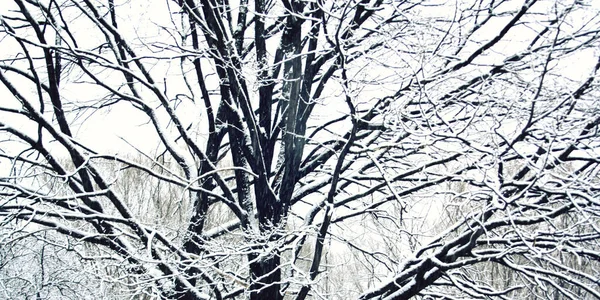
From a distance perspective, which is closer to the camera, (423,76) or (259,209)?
(423,76)

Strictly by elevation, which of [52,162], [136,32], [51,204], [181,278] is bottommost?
[181,278]

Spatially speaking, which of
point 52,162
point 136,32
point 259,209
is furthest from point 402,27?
point 52,162

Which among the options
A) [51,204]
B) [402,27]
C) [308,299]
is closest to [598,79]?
[402,27]

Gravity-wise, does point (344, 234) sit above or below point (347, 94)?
below

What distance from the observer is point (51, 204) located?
4836mm

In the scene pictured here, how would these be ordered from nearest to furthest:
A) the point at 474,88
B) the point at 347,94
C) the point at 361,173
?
the point at 347,94, the point at 474,88, the point at 361,173

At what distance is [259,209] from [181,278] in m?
1.06

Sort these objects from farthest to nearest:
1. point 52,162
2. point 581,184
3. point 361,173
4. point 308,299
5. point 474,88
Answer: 1. point 308,299
2. point 361,173
3. point 52,162
4. point 474,88
5. point 581,184

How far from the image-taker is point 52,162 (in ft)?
16.3

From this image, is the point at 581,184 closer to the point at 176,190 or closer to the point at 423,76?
the point at 423,76

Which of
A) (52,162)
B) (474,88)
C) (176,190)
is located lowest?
(52,162)

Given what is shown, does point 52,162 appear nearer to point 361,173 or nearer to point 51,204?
point 51,204

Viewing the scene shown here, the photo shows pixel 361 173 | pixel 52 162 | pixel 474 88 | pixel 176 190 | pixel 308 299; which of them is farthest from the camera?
pixel 176 190

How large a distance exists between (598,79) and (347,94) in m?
1.73
